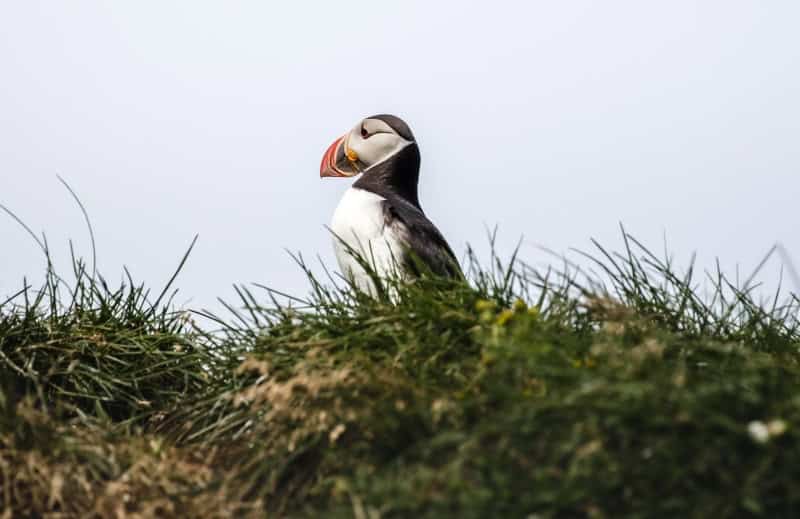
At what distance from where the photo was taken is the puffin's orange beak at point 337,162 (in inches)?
274

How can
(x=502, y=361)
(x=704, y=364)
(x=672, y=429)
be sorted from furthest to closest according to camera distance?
(x=704, y=364) → (x=502, y=361) → (x=672, y=429)

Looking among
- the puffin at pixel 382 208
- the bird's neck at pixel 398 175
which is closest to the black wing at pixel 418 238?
the puffin at pixel 382 208

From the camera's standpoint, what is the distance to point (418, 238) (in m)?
5.93

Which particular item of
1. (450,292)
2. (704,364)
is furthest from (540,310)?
(704,364)

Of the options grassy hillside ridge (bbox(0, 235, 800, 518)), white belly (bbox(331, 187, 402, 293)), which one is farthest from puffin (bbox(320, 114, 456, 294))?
grassy hillside ridge (bbox(0, 235, 800, 518))

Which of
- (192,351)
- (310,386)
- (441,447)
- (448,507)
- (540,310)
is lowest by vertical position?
(448,507)

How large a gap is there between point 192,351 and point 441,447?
243 cm

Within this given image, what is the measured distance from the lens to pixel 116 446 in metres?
4.11

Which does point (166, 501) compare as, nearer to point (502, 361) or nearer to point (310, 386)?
point (310, 386)

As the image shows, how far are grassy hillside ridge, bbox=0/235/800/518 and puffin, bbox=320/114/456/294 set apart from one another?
69 centimetres

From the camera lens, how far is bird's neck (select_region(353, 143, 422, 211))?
6.59m

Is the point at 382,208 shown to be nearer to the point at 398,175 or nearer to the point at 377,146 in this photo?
the point at 398,175

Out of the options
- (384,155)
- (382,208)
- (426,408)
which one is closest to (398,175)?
(384,155)

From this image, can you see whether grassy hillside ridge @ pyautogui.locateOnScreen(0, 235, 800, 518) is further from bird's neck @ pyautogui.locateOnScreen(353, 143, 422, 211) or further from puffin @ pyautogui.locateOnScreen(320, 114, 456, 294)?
bird's neck @ pyautogui.locateOnScreen(353, 143, 422, 211)
